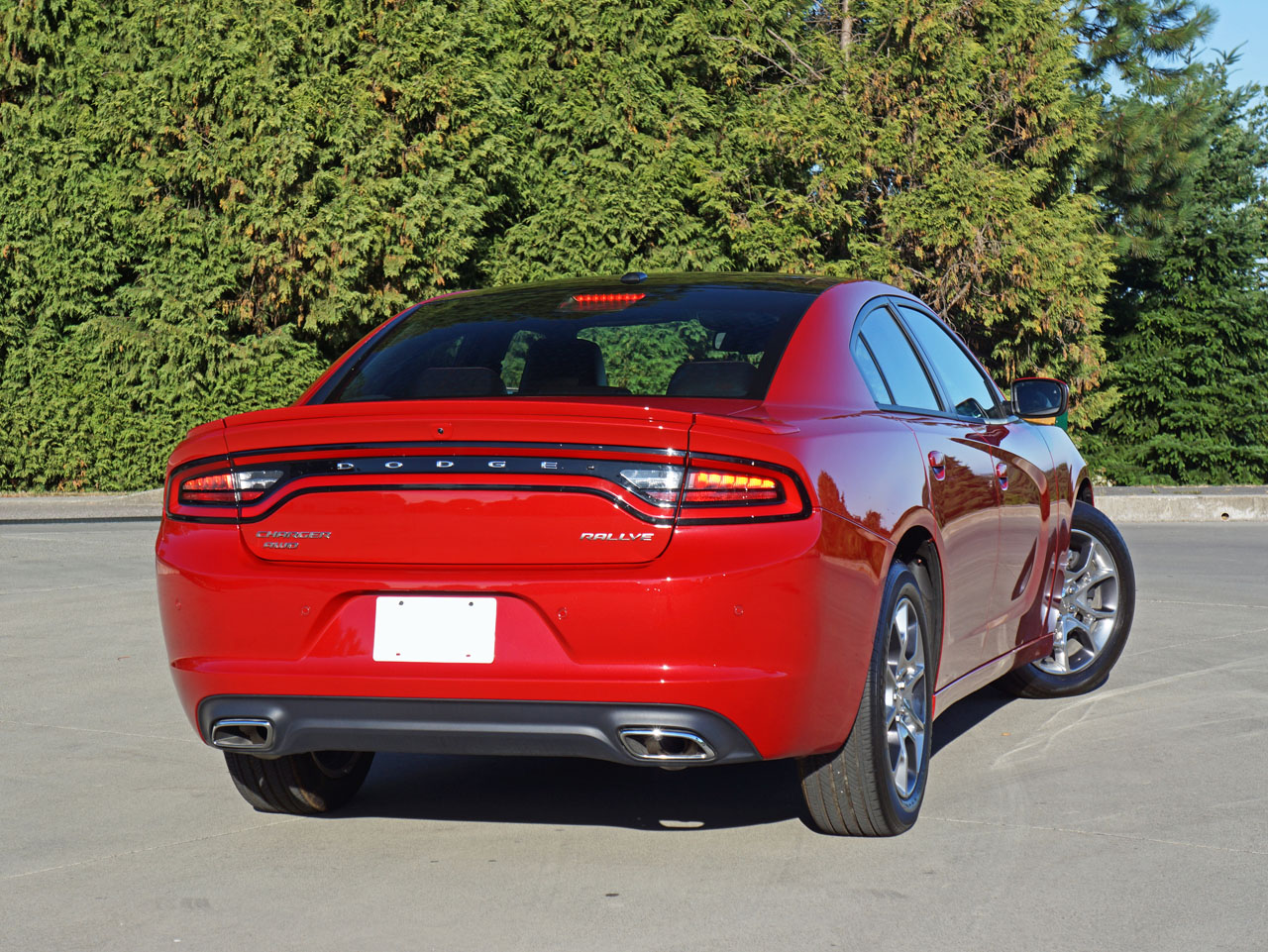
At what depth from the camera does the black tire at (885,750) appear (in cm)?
421

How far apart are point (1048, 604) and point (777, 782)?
175cm

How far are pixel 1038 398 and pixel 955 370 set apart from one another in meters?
0.52

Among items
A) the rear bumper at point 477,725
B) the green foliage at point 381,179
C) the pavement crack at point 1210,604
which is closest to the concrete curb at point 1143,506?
the green foliage at point 381,179

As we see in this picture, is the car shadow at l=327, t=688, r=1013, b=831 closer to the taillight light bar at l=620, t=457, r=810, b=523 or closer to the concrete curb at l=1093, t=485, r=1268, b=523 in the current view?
the taillight light bar at l=620, t=457, r=810, b=523

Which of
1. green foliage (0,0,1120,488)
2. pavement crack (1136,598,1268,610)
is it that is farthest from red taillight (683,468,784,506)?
green foliage (0,0,1120,488)

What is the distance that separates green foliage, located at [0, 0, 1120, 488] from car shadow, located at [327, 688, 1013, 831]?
13.6m

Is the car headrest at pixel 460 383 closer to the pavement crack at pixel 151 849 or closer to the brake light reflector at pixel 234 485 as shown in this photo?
the brake light reflector at pixel 234 485

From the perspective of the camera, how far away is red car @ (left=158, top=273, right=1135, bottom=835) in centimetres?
375

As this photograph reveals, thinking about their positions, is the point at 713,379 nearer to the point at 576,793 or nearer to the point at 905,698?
the point at 905,698

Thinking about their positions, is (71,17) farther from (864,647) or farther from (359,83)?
(864,647)

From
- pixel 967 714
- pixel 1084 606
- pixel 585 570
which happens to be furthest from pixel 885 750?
pixel 1084 606

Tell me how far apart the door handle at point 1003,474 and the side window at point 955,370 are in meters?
0.20

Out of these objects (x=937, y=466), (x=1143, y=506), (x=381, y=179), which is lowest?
(x=1143, y=506)

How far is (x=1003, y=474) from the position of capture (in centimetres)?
554
